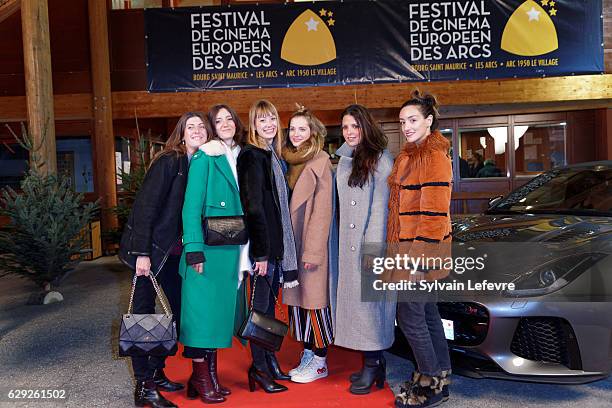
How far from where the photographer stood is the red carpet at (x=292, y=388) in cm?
321

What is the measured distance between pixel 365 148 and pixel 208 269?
1.15 meters

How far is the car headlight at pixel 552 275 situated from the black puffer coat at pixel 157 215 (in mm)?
1858

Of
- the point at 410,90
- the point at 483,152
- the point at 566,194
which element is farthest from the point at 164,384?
the point at 483,152

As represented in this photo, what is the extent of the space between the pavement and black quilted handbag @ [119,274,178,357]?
1.84ft

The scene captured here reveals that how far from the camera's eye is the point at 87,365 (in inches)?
160

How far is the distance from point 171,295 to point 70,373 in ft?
3.70

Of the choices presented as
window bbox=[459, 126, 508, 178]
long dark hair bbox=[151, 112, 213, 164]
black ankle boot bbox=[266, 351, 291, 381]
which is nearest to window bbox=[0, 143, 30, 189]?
window bbox=[459, 126, 508, 178]

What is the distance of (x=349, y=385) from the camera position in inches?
136

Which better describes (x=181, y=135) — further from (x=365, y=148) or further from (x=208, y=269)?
(x=365, y=148)

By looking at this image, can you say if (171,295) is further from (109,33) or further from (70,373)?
(109,33)

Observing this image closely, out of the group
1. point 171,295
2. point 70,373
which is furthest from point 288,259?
point 70,373

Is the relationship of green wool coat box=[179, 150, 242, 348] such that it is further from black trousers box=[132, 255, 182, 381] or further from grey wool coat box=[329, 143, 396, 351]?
grey wool coat box=[329, 143, 396, 351]

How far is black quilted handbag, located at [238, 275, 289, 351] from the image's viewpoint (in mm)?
3107

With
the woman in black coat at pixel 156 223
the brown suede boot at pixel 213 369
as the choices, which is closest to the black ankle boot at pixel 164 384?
the woman in black coat at pixel 156 223
